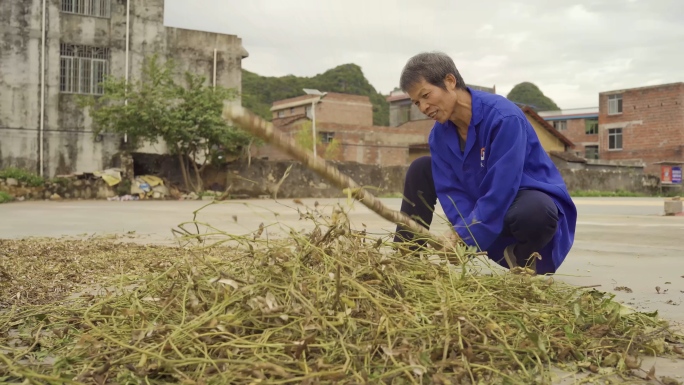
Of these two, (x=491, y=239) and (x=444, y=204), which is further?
(x=444, y=204)

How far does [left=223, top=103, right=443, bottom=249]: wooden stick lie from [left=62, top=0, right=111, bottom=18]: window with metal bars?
1955 centimetres

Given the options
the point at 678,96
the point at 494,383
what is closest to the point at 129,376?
the point at 494,383

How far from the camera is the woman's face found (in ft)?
8.70

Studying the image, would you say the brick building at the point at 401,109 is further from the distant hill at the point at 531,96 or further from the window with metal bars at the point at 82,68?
the window with metal bars at the point at 82,68

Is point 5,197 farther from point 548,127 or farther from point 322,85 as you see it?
point 322,85

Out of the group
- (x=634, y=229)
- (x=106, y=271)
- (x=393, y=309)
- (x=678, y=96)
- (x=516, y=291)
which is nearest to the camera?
(x=393, y=309)

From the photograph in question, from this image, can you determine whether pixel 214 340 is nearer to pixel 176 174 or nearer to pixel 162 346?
pixel 162 346

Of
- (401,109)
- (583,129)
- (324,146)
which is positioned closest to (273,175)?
(324,146)

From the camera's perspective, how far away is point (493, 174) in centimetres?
260

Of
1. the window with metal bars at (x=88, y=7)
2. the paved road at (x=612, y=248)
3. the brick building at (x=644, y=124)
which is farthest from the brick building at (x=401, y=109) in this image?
the paved road at (x=612, y=248)

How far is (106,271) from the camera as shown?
3523 mm

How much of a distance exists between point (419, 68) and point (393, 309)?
1.22 m

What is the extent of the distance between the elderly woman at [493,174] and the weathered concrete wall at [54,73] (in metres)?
18.2

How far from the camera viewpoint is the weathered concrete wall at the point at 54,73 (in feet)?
61.7
